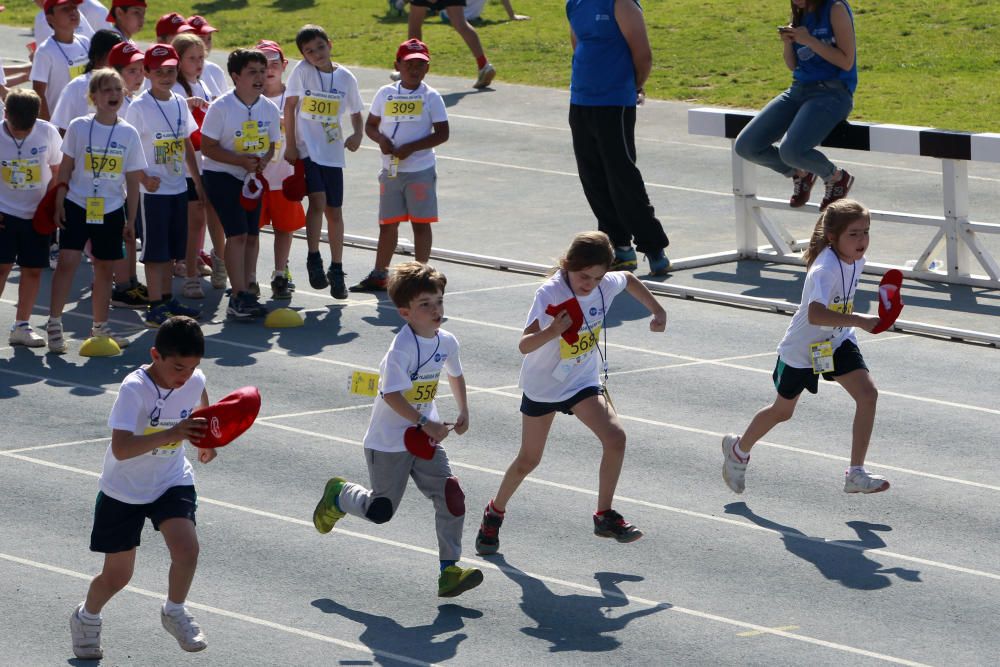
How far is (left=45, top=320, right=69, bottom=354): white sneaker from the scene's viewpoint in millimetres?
12867

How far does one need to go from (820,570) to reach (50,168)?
273 inches

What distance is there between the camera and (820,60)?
47.6 ft

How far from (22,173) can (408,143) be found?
3153 mm

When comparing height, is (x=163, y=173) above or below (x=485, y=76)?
above

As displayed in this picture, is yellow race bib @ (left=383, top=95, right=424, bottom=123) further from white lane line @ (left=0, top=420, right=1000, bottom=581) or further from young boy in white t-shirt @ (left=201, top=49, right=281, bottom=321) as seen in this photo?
white lane line @ (left=0, top=420, right=1000, bottom=581)

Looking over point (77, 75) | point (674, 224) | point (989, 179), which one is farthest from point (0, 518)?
point (989, 179)

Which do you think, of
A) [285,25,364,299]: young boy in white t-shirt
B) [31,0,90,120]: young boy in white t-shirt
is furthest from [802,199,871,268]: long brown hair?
[31,0,90,120]: young boy in white t-shirt

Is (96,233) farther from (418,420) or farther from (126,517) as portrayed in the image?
(126,517)

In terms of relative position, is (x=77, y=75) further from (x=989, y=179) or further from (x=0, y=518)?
(x=989, y=179)

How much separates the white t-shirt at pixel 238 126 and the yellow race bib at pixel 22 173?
4.35 feet

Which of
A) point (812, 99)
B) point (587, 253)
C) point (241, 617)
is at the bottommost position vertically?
point (241, 617)

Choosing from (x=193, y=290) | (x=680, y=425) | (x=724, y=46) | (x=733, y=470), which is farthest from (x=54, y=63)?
(x=724, y=46)

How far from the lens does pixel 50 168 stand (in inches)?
508

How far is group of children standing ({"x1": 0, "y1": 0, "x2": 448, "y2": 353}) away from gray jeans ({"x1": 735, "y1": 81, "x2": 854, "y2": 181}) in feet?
9.16
